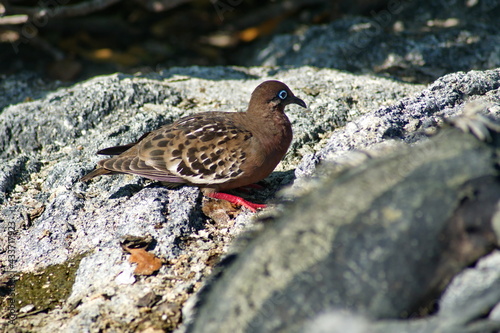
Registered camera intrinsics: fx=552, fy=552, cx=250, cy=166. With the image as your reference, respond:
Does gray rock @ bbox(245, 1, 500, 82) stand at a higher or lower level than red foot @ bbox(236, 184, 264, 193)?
higher

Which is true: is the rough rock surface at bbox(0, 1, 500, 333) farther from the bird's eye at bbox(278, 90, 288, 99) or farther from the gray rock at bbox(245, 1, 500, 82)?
the bird's eye at bbox(278, 90, 288, 99)

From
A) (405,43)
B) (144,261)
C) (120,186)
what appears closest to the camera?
(144,261)

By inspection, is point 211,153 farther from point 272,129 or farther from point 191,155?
point 272,129

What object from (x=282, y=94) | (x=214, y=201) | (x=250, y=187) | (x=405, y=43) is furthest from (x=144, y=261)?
(x=405, y=43)

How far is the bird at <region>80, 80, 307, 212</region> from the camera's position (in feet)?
14.9

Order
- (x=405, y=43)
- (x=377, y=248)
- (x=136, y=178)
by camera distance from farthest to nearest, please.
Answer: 1. (x=405, y=43)
2. (x=136, y=178)
3. (x=377, y=248)

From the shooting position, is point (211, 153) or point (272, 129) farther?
point (272, 129)

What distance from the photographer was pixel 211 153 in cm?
464

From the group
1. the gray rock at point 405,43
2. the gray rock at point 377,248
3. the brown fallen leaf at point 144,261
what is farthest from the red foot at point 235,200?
the gray rock at point 405,43

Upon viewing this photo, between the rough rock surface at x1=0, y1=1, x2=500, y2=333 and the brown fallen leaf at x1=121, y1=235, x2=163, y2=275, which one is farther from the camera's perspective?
the brown fallen leaf at x1=121, y1=235, x2=163, y2=275

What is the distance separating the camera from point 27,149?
5.52m

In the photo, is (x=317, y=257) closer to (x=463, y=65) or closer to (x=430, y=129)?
(x=430, y=129)

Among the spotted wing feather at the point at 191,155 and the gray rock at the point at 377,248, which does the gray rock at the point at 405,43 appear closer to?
the spotted wing feather at the point at 191,155

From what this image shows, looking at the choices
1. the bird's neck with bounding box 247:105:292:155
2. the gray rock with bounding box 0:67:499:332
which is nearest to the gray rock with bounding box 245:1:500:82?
the gray rock with bounding box 0:67:499:332
